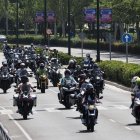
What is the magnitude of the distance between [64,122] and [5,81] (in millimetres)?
14432

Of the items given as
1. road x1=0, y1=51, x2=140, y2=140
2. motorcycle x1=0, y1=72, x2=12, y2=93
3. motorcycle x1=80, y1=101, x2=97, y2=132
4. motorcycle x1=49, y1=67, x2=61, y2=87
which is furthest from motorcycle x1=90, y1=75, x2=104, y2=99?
motorcycle x1=80, y1=101, x2=97, y2=132

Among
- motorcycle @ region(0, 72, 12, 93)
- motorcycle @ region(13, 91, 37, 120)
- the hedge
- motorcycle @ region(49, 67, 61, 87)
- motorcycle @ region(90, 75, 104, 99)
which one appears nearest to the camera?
motorcycle @ region(13, 91, 37, 120)

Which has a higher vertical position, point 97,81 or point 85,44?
point 97,81

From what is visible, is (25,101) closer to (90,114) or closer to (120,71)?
(90,114)

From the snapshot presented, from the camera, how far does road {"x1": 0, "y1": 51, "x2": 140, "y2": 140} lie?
2131cm

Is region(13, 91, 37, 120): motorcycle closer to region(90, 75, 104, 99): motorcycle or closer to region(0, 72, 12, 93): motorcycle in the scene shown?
region(90, 75, 104, 99): motorcycle

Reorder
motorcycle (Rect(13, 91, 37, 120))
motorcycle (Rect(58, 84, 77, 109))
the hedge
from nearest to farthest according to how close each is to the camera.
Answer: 1. motorcycle (Rect(13, 91, 37, 120))
2. motorcycle (Rect(58, 84, 77, 109))
3. the hedge

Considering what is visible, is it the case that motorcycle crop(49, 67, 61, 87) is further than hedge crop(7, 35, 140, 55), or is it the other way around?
hedge crop(7, 35, 140, 55)

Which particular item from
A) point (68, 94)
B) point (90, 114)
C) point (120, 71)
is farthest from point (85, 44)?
point (90, 114)

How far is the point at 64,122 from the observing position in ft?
82.0

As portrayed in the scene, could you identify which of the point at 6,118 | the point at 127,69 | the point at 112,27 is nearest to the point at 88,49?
the point at 112,27

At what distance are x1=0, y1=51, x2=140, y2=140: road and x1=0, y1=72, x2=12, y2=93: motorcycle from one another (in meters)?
3.97

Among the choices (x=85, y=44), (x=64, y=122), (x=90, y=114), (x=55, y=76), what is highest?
(x=90, y=114)

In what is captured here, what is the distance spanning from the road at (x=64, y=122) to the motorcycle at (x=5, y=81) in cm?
397
